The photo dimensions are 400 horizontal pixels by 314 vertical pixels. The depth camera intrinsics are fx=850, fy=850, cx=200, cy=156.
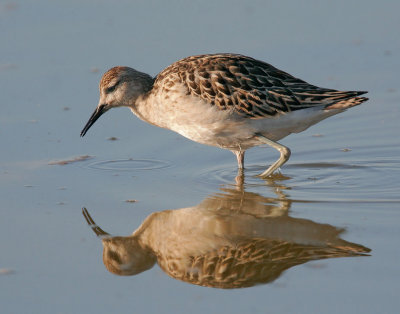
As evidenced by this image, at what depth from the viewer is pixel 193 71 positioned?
10734 millimetres

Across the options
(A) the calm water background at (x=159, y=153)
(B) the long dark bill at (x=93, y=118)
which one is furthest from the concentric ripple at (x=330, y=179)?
(B) the long dark bill at (x=93, y=118)

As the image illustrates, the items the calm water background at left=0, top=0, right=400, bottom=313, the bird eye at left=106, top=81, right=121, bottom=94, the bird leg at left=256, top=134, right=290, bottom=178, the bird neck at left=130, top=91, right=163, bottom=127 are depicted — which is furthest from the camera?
the bird eye at left=106, top=81, right=121, bottom=94

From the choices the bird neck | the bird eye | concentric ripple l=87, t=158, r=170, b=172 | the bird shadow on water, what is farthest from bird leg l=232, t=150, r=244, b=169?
the bird eye

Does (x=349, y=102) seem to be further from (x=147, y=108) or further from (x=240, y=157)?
(x=147, y=108)

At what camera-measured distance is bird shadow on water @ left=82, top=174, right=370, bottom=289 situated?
8078mm

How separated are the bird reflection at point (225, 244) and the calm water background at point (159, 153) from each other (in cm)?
16

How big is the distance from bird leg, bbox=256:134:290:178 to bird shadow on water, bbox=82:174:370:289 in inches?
36.3

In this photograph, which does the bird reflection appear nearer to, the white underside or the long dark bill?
the white underside

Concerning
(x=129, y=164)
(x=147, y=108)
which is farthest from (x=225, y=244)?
(x=147, y=108)

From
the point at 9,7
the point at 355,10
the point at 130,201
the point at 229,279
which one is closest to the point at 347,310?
the point at 229,279

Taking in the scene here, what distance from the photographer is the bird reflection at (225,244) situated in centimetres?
808

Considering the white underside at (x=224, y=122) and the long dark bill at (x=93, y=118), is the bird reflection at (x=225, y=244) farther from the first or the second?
the long dark bill at (x=93, y=118)

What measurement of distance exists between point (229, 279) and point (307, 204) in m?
2.23

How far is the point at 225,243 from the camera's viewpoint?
8.72m
